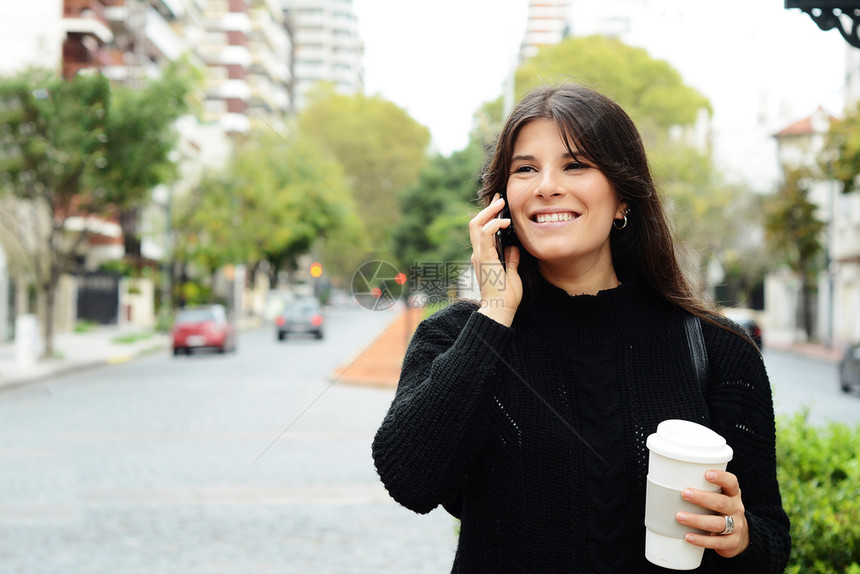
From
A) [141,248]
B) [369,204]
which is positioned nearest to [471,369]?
[369,204]

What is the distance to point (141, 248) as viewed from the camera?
41.3 metres

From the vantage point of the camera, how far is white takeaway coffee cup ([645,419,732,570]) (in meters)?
1.55

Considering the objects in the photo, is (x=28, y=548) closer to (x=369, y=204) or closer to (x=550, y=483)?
(x=369, y=204)

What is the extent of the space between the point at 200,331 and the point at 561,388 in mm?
22211

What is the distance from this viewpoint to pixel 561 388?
188cm

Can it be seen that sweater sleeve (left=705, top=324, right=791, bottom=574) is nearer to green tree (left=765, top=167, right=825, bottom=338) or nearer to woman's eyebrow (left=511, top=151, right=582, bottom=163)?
woman's eyebrow (left=511, top=151, right=582, bottom=163)

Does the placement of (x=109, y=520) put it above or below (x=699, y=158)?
below

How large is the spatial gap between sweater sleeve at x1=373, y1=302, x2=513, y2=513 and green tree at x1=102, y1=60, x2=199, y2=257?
18332 millimetres

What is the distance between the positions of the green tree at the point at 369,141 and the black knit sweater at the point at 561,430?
0.77 metres

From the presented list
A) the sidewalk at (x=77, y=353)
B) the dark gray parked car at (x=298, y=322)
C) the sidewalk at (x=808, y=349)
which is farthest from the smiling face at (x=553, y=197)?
the sidewalk at (x=808, y=349)

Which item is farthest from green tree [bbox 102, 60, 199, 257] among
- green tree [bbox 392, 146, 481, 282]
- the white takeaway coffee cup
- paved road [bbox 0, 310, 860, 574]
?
the white takeaway coffee cup

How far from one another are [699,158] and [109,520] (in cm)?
3570

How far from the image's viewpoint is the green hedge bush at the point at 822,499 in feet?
10.5

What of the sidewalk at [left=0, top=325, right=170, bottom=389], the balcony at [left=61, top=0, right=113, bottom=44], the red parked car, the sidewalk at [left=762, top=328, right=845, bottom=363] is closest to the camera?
the sidewalk at [left=0, top=325, right=170, bottom=389]
